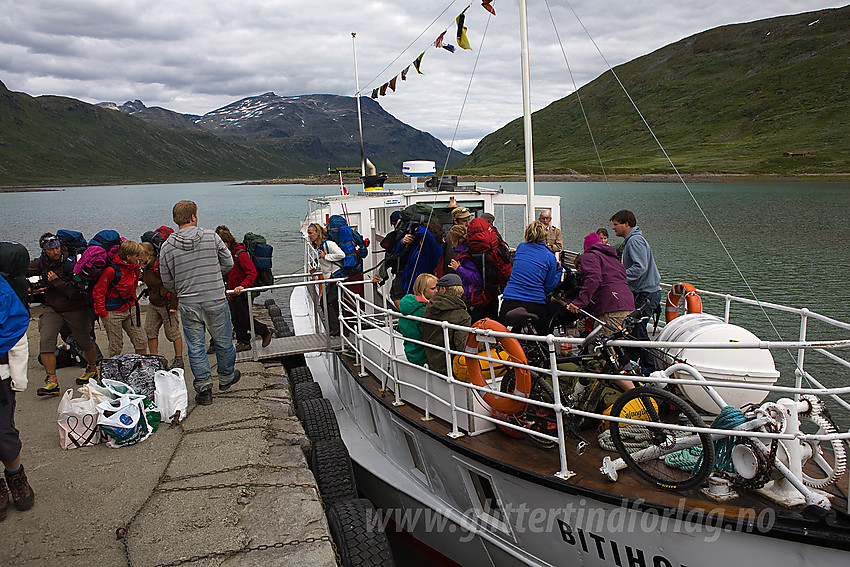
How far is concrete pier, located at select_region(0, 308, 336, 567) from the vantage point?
3.96 m

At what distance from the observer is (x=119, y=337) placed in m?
7.36

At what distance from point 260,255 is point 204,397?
2.87 meters

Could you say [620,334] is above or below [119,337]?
above

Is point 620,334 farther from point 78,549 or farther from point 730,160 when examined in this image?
point 730,160

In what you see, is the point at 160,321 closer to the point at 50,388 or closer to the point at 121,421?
the point at 50,388

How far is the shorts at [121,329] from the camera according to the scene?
7188 millimetres

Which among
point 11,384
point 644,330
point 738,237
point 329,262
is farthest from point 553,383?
point 738,237

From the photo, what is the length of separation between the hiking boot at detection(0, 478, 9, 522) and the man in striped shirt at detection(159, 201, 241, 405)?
2.11 m

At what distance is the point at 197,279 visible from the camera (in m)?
5.98

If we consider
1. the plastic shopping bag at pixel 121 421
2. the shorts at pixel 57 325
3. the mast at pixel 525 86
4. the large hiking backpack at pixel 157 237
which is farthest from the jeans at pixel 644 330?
the shorts at pixel 57 325

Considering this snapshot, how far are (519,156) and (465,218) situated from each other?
15785 centimetres

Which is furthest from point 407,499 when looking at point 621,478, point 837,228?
point 837,228

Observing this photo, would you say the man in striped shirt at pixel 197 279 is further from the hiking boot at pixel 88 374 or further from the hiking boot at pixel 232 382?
the hiking boot at pixel 88 374

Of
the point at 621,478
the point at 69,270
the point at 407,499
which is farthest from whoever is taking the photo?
the point at 69,270
